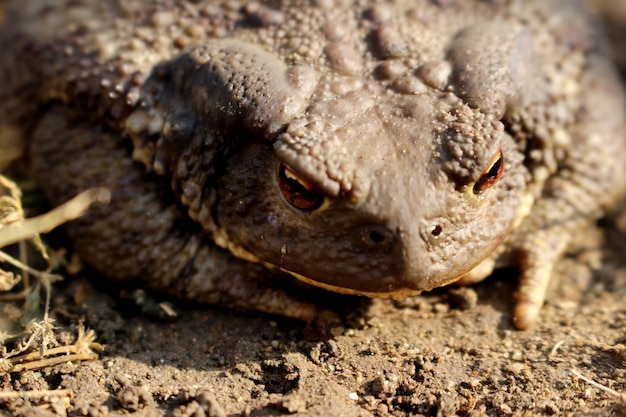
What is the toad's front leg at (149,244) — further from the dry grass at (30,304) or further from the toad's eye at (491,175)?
the toad's eye at (491,175)

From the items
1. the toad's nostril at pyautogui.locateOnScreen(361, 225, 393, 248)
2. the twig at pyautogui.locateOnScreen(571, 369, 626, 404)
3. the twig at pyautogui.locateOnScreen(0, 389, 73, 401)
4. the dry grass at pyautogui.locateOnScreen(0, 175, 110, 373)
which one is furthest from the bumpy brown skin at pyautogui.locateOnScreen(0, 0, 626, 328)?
the twig at pyautogui.locateOnScreen(0, 389, 73, 401)

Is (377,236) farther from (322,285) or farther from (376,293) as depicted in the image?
(322,285)

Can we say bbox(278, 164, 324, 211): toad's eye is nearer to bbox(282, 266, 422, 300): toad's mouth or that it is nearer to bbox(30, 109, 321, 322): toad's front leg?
bbox(282, 266, 422, 300): toad's mouth

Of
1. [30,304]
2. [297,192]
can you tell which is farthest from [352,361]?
[30,304]

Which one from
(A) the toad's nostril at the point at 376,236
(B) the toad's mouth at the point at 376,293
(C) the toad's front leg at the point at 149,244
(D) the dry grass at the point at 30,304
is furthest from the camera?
(C) the toad's front leg at the point at 149,244

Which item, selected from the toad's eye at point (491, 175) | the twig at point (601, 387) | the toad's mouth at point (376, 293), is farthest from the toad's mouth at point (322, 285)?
the twig at point (601, 387)

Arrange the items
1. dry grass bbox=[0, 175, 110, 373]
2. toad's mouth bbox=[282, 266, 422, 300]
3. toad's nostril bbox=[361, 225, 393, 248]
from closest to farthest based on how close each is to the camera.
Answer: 1. toad's nostril bbox=[361, 225, 393, 248]
2. toad's mouth bbox=[282, 266, 422, 300]
3. dry grass bbox=[0, 175, 110, 373]

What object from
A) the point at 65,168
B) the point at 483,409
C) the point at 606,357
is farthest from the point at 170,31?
the point at 606,357
